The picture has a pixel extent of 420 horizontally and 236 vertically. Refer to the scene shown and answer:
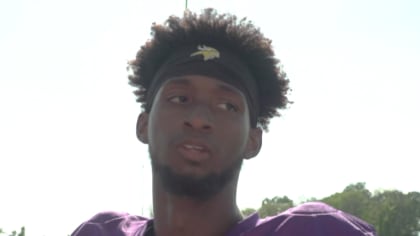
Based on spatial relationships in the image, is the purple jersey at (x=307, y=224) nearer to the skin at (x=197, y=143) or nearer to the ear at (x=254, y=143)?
the skin at (x=197, y=143)

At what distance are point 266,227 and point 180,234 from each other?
1.55 ft

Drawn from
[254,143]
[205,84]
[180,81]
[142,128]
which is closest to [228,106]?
[205,84]

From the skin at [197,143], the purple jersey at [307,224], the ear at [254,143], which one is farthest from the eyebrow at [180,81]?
the purple jersey at [307,224]

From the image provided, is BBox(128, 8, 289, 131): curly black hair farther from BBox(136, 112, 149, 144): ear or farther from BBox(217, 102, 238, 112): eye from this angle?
BBox(217, 102, 238, 112): eye

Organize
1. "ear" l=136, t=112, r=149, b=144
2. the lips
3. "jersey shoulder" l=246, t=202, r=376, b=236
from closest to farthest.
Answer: "jersey shoulder" l=246, t=202, r=376, b=236
the lips
"ear" l=136, t=112, r=149, b=144

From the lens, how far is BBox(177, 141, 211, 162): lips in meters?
2.98

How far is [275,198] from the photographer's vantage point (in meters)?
85.3

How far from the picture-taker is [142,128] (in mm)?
3561

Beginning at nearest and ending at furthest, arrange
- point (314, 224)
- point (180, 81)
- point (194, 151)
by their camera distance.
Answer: point (314, 224), point (194, 151), point (180, 81)

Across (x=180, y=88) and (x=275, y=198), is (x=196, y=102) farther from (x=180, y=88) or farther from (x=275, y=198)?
(x=275, y=198)

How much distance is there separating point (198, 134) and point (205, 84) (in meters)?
0.29

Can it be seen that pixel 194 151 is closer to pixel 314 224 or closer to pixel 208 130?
pixel 208 130

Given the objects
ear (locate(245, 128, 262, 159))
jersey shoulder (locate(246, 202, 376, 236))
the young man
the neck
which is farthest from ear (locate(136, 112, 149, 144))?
jersey shoulder (locate(246, 202, 376, 236))

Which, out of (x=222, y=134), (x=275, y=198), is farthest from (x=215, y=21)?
(x=275, y=198)
